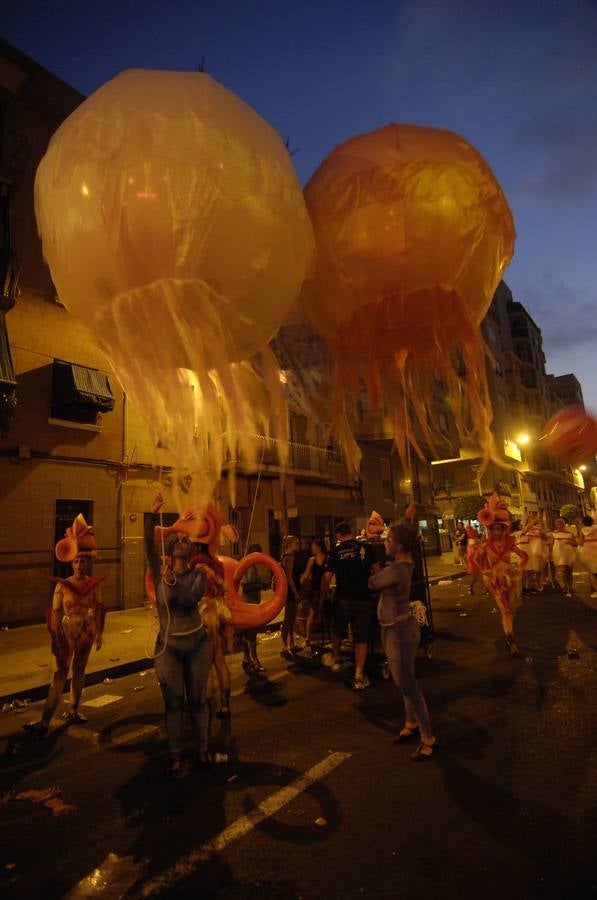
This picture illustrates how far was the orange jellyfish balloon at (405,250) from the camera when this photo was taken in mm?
2574

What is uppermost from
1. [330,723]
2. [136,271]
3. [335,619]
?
[136,271]

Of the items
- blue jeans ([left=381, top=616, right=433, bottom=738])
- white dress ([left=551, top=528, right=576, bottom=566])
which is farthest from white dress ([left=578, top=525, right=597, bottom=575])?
blue jeans ([left=381, top=616, right=433, bottom=738])

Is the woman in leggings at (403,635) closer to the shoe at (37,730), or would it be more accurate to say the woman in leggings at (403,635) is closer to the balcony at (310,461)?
the shoe at (37,730)

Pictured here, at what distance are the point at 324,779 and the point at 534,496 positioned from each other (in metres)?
41.6

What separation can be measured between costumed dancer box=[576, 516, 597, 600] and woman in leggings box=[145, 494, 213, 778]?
9.80 m

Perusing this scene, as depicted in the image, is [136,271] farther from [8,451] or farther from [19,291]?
[19,291]

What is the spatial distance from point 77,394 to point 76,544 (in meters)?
7.12

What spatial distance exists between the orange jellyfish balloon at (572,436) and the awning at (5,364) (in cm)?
960

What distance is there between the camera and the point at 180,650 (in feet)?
12.3

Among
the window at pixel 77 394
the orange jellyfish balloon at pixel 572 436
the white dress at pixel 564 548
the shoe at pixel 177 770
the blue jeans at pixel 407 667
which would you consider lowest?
the shoe at pixel 177 770

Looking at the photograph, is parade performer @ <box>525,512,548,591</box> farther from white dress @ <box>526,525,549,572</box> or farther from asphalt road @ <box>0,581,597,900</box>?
asphalt road @ <box>0,581,597,900</box>

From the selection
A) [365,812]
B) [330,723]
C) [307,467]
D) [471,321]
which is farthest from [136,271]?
[307,467]

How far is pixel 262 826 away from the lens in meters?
2.88

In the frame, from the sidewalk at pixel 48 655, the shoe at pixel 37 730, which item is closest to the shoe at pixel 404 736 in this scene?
the shoe at pixel 37 730
